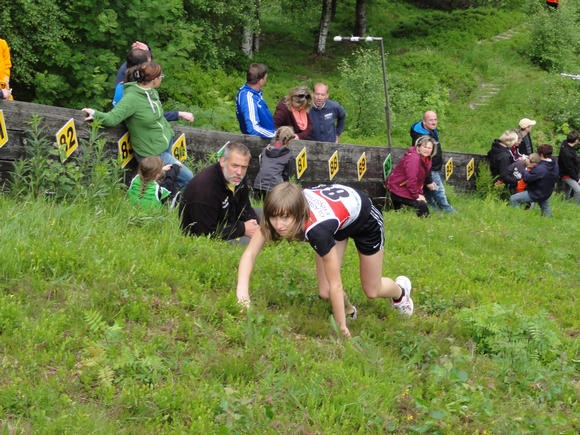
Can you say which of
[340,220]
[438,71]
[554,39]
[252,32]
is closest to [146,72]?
[340,220]

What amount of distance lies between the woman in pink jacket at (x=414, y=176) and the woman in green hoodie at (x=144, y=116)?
187 inches

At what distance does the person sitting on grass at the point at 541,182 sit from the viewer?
45.7ft

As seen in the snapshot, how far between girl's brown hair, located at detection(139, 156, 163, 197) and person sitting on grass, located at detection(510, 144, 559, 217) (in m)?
8.90

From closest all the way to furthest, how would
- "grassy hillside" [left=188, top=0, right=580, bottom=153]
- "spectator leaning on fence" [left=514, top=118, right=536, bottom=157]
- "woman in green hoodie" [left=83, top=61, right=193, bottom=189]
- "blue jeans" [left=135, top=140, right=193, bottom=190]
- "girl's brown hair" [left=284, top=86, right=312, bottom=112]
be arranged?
"woman in green hoodie" [left=83, top=61, right=193, bottom=189], "blue jeans" [left=135, top=140, right=193, bottom=190], "girl's brown hair" [left=284, top=86, right=312, bottom=112], "spectator leaning on fence" [left=514, top=118, right=536, bottom=157], "grassy hillside" [left=188, top=0, right=580, bottom=153]

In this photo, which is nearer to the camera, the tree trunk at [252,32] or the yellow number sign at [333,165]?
the yellow number sign at [333,165]

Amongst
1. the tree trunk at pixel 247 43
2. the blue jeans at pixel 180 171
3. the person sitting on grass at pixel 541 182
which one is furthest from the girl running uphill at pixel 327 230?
the tree trunk at pixel 247 43

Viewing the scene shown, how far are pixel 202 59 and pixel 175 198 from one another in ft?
49.9

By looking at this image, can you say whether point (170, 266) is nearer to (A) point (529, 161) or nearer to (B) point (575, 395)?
(B) point (575, 395)

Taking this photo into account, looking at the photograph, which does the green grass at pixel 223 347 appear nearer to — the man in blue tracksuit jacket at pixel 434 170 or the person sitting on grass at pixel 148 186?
the person sitting on grass at pixel 148 186

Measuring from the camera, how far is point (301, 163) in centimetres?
1130

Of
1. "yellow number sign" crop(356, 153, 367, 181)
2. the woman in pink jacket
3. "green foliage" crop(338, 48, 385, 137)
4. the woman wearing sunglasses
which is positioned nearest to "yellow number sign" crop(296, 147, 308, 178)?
the woman wearing sunglasses

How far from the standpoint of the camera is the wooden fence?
7.34 metres

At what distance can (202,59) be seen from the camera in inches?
882

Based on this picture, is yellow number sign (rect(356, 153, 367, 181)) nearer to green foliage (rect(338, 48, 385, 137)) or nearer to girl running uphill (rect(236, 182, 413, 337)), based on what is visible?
girl running uphill (rect(236, 182, 413, 337))
